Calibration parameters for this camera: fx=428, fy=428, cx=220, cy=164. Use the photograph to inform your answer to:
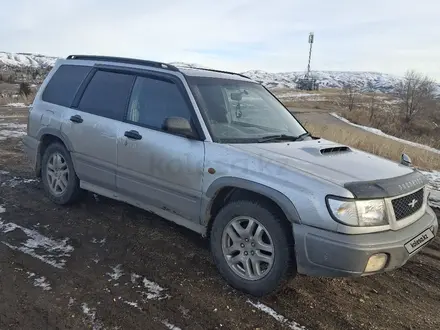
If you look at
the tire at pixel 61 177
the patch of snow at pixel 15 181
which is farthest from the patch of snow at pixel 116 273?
the patch of snow at pixel 15 181

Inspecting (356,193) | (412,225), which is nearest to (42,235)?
(356,193)

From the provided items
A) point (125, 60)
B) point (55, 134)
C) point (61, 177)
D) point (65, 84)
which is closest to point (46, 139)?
point (55, 134)

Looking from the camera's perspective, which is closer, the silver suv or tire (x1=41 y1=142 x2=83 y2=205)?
the silver suv

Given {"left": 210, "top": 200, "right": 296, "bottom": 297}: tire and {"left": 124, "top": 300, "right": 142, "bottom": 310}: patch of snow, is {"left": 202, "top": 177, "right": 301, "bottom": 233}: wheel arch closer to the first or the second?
{"left": 210, "top": 200, "right": 296, "bottom": 297}: tire

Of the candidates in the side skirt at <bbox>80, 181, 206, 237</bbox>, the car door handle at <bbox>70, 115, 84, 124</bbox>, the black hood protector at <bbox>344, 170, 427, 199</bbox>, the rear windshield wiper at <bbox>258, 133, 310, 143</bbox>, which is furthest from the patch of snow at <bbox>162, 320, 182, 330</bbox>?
the car door handle at <bbox>70, 115, 84, 124</bbox>

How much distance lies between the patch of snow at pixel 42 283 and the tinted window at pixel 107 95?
179 cm

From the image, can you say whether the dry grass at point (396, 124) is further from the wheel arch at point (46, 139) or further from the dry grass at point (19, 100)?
the wheel arch at point (46, 139)

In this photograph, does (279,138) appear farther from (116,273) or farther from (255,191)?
(116,273)

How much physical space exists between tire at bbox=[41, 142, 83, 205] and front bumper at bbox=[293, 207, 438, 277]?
10.1 feet

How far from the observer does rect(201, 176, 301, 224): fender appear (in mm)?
3179

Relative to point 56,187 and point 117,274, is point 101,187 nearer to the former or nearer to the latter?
point 56,187

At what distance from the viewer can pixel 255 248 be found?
3.45 metres

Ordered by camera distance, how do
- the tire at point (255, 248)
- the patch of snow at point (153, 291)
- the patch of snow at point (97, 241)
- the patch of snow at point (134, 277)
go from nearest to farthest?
the tire at point (255, 248)
the patch of snow at point (153, 291)
the patch of snow at point (134, 277)
the patch of snow at point (97, 241)

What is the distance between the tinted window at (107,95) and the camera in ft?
15.2
